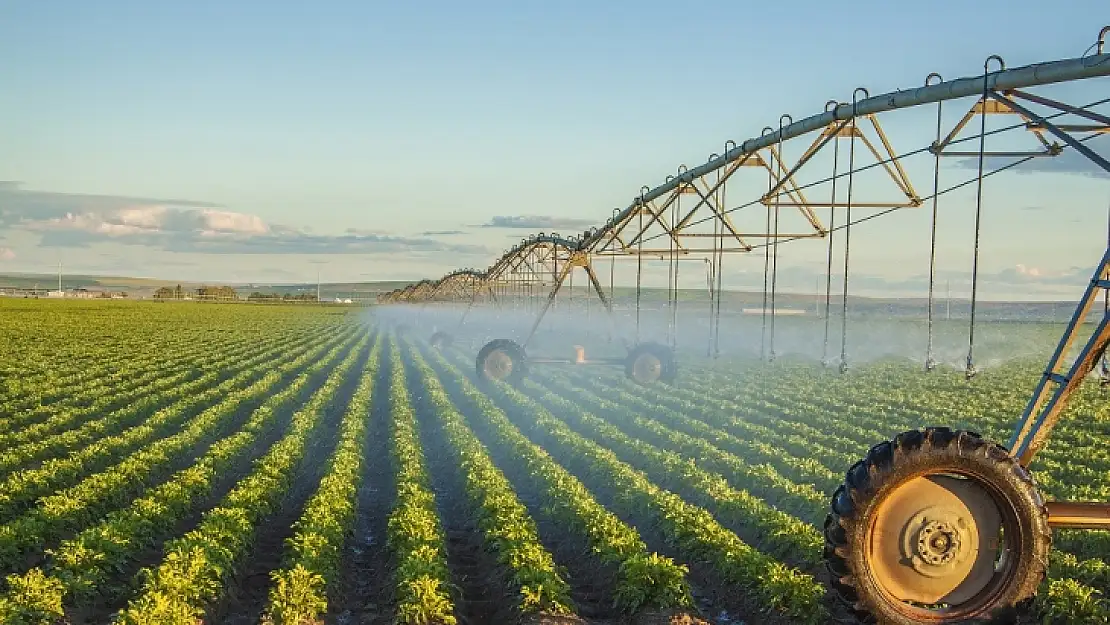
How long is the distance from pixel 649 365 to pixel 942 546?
21.8 m

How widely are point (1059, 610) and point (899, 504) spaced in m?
2.96

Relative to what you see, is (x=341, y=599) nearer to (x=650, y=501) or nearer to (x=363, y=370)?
(x=650, y=501)

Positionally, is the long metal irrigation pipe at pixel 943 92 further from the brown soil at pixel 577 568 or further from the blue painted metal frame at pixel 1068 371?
the brown soil at pixel 577 568

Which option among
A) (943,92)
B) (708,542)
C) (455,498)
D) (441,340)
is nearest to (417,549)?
(708,542)

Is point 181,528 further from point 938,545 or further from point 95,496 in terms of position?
point 938,545

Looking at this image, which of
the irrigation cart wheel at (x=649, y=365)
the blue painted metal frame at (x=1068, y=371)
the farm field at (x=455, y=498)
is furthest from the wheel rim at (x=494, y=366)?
the blue painted metal frame at (x=1068, y=371)

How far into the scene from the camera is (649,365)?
28922mm

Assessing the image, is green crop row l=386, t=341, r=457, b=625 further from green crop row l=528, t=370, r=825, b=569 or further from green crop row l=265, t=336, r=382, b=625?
green crop row l=528, t=370, r=825, b=569

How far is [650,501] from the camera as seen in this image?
1347 cm

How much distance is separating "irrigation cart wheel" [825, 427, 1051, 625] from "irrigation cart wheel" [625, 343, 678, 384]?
70.3 ft

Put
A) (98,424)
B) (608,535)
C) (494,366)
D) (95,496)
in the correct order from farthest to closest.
→ (494,366), (98,424), (95,496), (608,535)

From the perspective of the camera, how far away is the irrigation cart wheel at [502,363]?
96.7 feet

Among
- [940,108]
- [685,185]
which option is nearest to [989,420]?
[685,185]

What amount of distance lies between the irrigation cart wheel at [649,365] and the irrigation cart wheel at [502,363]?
3.22 m
